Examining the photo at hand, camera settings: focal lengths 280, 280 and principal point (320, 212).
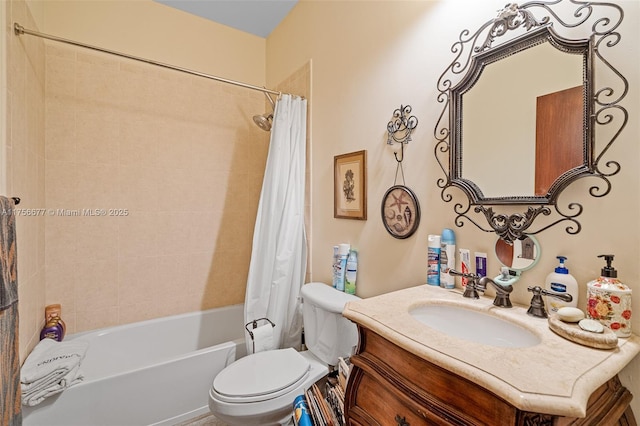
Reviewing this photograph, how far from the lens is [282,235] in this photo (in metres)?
1.85

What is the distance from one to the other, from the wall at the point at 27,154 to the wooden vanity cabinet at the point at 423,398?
61.1 inches

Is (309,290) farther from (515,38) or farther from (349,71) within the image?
(515,38)

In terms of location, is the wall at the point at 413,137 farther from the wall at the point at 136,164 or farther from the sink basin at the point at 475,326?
the wall at the point at 136,164

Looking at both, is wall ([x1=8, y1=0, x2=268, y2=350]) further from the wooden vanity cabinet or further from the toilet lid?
the wooden vanity cabinet

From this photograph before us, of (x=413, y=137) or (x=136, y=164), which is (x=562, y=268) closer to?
(x=413, y=137)

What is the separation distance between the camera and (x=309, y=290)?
1.56m

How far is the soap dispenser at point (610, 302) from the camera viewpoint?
657mm

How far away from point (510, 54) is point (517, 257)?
2.16 feet

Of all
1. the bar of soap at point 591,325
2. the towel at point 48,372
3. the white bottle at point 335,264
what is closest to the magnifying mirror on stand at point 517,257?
the bar of soap at point 591,325

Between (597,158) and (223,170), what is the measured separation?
2247mm

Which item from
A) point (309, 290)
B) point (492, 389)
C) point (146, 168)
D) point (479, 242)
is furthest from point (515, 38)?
point (146, 168)

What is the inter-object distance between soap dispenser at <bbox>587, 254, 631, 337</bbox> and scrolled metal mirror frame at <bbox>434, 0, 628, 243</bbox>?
0.48ft

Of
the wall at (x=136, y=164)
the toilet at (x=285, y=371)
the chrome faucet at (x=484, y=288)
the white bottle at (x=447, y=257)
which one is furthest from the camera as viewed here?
the wall at (x=136, y=164)

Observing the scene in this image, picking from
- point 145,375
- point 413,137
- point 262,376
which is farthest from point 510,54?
point 145,375
